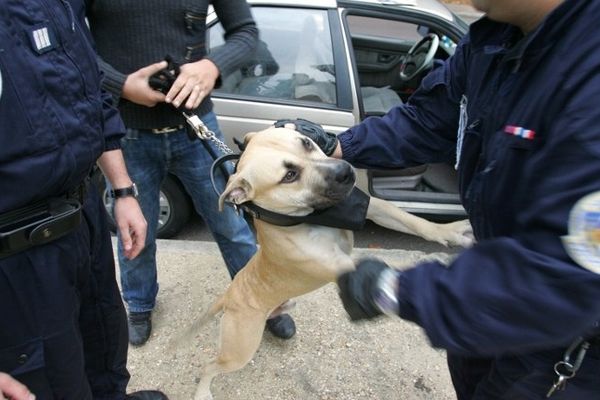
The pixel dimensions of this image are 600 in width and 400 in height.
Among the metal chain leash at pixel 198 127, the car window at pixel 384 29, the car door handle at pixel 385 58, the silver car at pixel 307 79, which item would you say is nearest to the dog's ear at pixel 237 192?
the metal chain leash at pixel 198 127

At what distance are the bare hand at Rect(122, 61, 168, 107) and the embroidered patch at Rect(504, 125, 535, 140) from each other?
1587mm

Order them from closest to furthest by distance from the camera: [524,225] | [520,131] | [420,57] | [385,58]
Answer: [524,225] < [520,131] < [420,57] < [385,58]

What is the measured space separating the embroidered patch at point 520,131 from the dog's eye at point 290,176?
1.10m

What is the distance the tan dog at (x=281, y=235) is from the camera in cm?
200

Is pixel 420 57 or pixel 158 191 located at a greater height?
pixel 420 57

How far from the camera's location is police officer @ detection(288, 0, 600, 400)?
0.83 metres

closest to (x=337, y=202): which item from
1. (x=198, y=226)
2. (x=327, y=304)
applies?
(x=327, y=304)

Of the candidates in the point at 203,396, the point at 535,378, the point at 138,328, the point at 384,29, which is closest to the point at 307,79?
the point at 138,328

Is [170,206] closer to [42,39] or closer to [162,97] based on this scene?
[162,97]

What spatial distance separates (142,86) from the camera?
2.10m

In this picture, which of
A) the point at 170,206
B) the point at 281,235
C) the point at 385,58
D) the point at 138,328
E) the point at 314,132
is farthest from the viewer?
the point at 385,58

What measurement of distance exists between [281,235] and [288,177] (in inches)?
10.7

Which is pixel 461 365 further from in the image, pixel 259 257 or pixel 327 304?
pixel 327 304

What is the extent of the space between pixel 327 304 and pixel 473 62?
209 cm
